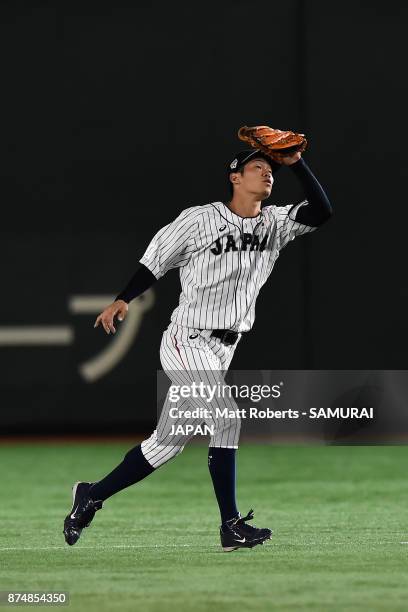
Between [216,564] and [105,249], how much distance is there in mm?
6568

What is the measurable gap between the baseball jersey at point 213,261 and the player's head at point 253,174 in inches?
4.9

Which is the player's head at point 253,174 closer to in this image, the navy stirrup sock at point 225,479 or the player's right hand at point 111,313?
the player's right hand at point 111,313

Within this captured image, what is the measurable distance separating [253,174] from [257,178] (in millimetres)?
25

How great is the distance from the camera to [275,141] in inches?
251

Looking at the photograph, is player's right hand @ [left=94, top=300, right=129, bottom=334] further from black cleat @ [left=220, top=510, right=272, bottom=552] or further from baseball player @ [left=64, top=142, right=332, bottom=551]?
black cleat @ [left=220, top=510, right=272, bottom=552]

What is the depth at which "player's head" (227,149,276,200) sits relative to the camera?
21.4 ft

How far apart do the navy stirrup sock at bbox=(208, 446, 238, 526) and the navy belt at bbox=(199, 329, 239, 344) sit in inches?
18.9

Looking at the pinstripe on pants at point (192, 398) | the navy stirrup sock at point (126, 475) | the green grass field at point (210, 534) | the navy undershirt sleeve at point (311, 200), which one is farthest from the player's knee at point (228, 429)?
the navy undershirt sleeve at point (311, 200)

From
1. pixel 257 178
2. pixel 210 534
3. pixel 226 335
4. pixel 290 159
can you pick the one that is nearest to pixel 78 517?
pixel 210 534

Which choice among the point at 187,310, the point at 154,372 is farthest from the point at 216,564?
the point at 154,372

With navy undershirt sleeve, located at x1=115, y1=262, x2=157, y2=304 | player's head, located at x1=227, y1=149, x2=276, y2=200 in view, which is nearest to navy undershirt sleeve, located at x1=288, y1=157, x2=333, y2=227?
player's head, located at x1=227, y1=149, x2=276, y2=200

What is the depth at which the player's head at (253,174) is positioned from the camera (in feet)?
21.4

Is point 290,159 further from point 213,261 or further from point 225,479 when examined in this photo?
point 225,479

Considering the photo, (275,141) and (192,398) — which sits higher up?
(275,141)
